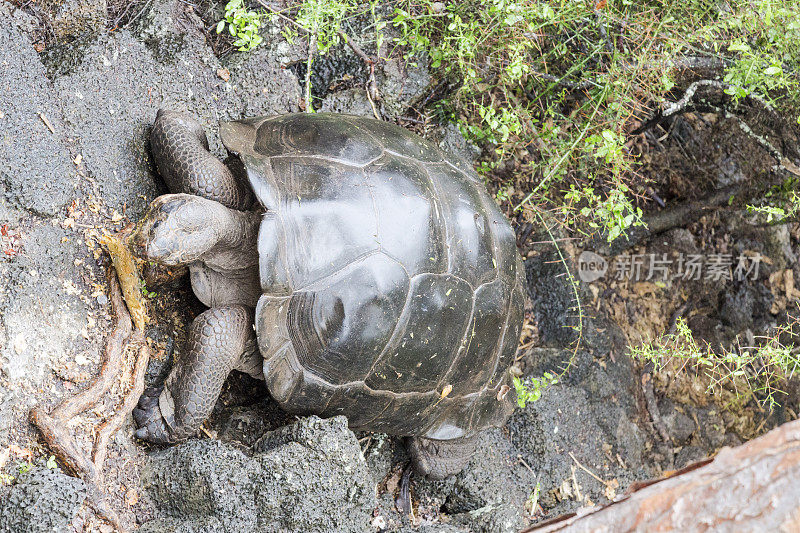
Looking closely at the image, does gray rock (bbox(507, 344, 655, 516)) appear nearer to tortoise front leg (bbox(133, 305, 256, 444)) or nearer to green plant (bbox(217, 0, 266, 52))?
tortoise front leg (bbox(133, 305, 256, 444))

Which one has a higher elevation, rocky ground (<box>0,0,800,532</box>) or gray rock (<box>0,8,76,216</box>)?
gray rock (<box>0,8,76,216</box>)

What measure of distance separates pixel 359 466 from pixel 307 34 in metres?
2.41

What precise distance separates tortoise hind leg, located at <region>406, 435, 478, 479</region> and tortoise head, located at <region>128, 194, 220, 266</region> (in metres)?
1.61

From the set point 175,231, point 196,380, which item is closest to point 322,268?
point 175,231

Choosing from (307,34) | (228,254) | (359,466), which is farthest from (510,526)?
(307,34)

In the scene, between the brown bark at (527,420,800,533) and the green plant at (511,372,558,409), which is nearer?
the brown bark at (527,420,800,533)

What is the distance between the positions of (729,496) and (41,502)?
2158 mm

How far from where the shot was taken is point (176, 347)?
3170 mm

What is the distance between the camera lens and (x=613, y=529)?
5.04 ft

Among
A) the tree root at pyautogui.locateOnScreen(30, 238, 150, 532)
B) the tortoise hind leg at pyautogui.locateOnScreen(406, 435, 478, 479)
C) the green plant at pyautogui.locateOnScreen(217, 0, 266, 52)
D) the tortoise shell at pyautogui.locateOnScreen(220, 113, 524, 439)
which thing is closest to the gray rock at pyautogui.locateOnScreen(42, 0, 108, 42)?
the green plant at pyautogui.locateOnScreen(217, 0, 266, 52)

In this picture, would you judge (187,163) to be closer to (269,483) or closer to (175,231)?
(175,231)

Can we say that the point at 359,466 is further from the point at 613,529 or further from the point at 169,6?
the point at 169,6

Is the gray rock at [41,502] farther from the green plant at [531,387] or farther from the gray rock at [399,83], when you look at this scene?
the gray rock at [399,83]

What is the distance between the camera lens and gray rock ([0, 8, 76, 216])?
2756 mm
